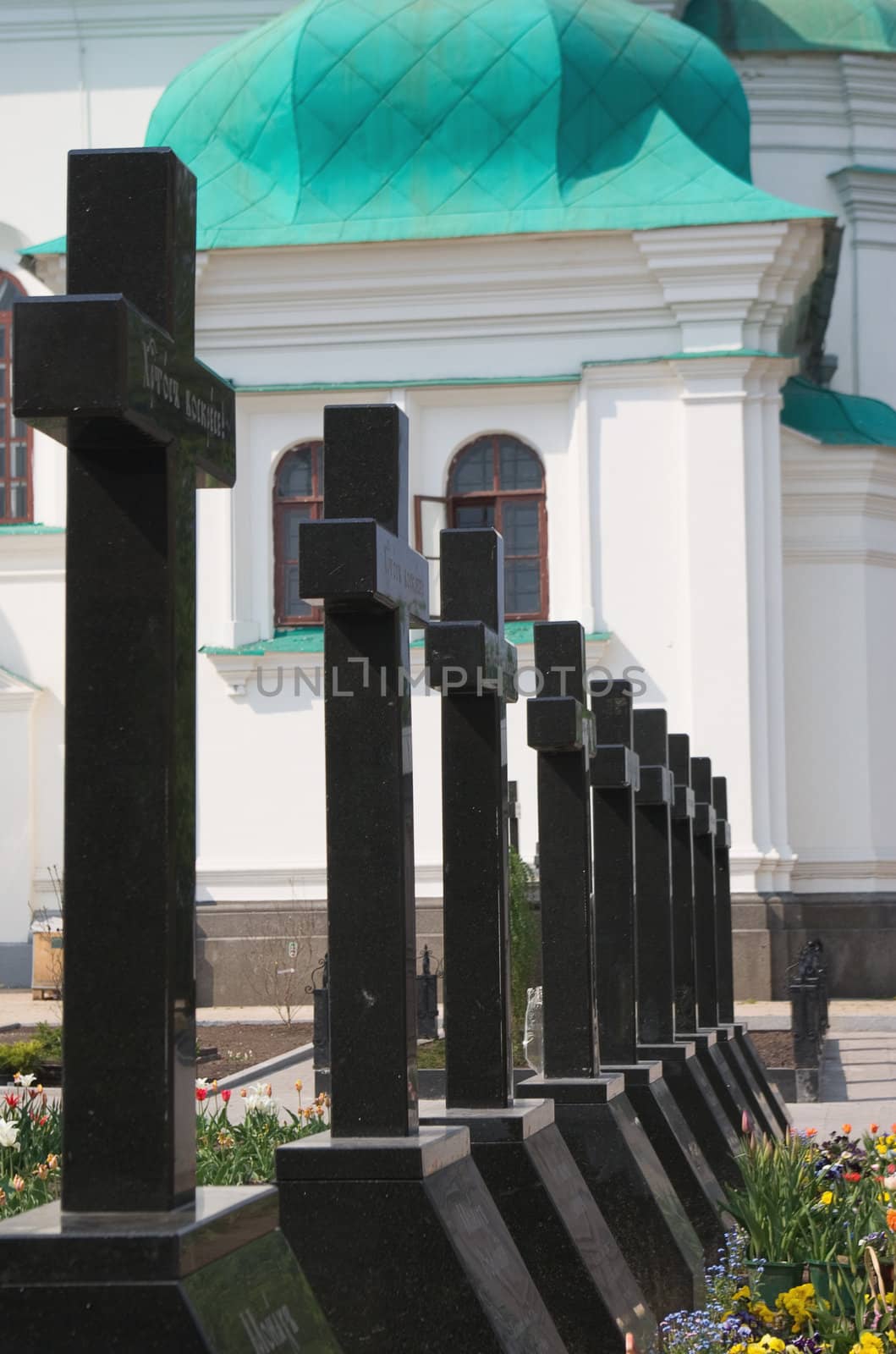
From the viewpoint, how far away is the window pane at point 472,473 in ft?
67.3

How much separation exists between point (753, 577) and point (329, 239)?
16.9 ft

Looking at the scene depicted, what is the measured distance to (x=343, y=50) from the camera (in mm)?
21078

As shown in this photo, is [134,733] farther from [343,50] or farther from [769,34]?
[769,34]

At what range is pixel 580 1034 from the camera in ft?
21.6

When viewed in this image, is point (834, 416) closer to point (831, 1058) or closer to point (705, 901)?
point (831, 1058)

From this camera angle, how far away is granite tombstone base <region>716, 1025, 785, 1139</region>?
9.66 metres

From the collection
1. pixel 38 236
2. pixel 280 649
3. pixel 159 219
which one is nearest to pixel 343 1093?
pixel 159 219

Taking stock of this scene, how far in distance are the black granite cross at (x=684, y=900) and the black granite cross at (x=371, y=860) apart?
5224mm

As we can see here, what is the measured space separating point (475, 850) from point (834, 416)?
17.4 metres

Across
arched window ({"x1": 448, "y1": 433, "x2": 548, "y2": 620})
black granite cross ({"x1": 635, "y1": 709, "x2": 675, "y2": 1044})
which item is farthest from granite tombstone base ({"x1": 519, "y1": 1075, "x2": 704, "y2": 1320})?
arched window ({"x1": 448, "y1": 433, "x2": 548, "y2": 620})

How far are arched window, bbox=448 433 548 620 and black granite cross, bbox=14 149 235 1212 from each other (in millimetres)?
16954

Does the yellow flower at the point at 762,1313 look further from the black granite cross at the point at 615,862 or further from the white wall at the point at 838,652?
the white wall at the point at 838,652

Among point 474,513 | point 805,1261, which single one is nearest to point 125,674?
Answer: point 805,1261

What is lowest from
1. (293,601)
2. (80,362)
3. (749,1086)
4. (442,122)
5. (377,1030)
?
(749,1086)
